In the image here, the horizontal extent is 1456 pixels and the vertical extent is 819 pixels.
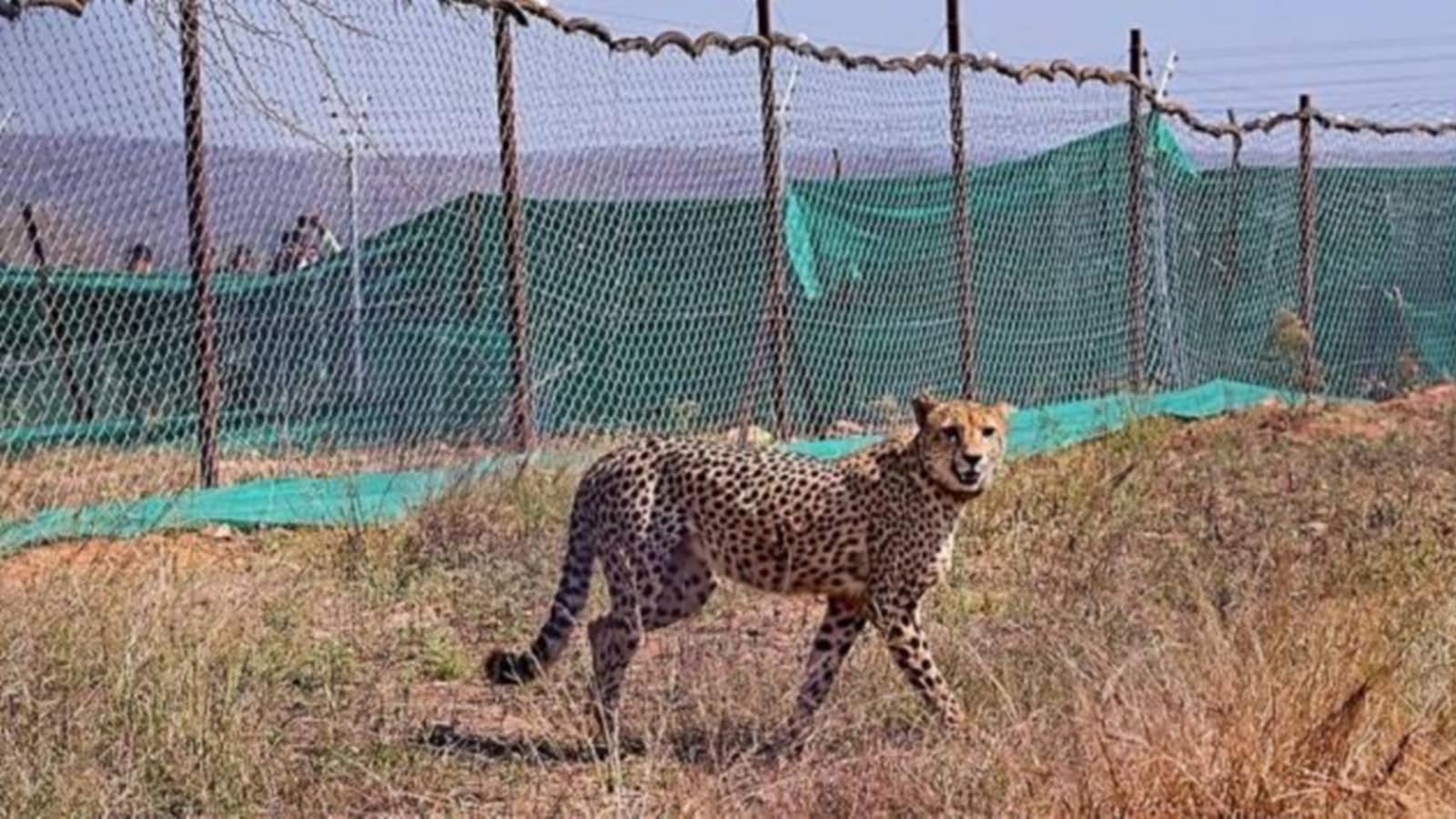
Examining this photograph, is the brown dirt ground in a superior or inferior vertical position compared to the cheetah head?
inferior

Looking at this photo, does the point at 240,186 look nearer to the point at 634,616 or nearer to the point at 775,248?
the point at 775,248

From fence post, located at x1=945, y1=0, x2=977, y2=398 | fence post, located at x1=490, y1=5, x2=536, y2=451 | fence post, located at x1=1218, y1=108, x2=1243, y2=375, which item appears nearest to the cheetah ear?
fence post, located at x1=490, y1=5, x2=536, y2=451

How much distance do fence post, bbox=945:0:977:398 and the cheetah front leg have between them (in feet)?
19.4

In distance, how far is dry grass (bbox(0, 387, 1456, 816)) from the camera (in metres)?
4.64

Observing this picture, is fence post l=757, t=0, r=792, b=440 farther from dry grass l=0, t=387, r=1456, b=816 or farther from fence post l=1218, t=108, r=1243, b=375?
fence post l=1218, t=108, r=1243, b=375

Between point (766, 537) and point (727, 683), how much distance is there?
395mm

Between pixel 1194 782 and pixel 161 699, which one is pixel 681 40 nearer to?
pixel 161 699

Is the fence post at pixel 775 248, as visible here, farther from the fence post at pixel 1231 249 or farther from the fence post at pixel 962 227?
the fence post at pixel 1231 249

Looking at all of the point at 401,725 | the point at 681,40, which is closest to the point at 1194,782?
the point at 401,725

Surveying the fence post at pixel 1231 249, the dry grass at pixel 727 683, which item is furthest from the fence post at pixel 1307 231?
the dry grass at pixel 727 683

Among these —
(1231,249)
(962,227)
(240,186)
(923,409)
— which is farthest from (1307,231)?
(923,409)

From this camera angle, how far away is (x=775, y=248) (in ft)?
35.6

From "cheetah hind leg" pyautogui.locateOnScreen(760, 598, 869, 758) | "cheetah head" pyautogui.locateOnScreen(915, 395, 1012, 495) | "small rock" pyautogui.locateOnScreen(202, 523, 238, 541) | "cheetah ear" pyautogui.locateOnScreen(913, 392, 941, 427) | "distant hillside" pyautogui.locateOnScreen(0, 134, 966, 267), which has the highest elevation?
"distant hillside" pyautogui.locateOnScreen(0, 134, 966, 267)

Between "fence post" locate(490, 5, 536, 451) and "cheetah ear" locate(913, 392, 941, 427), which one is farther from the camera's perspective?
"fence post" locate(490, 5, 536, 451)
